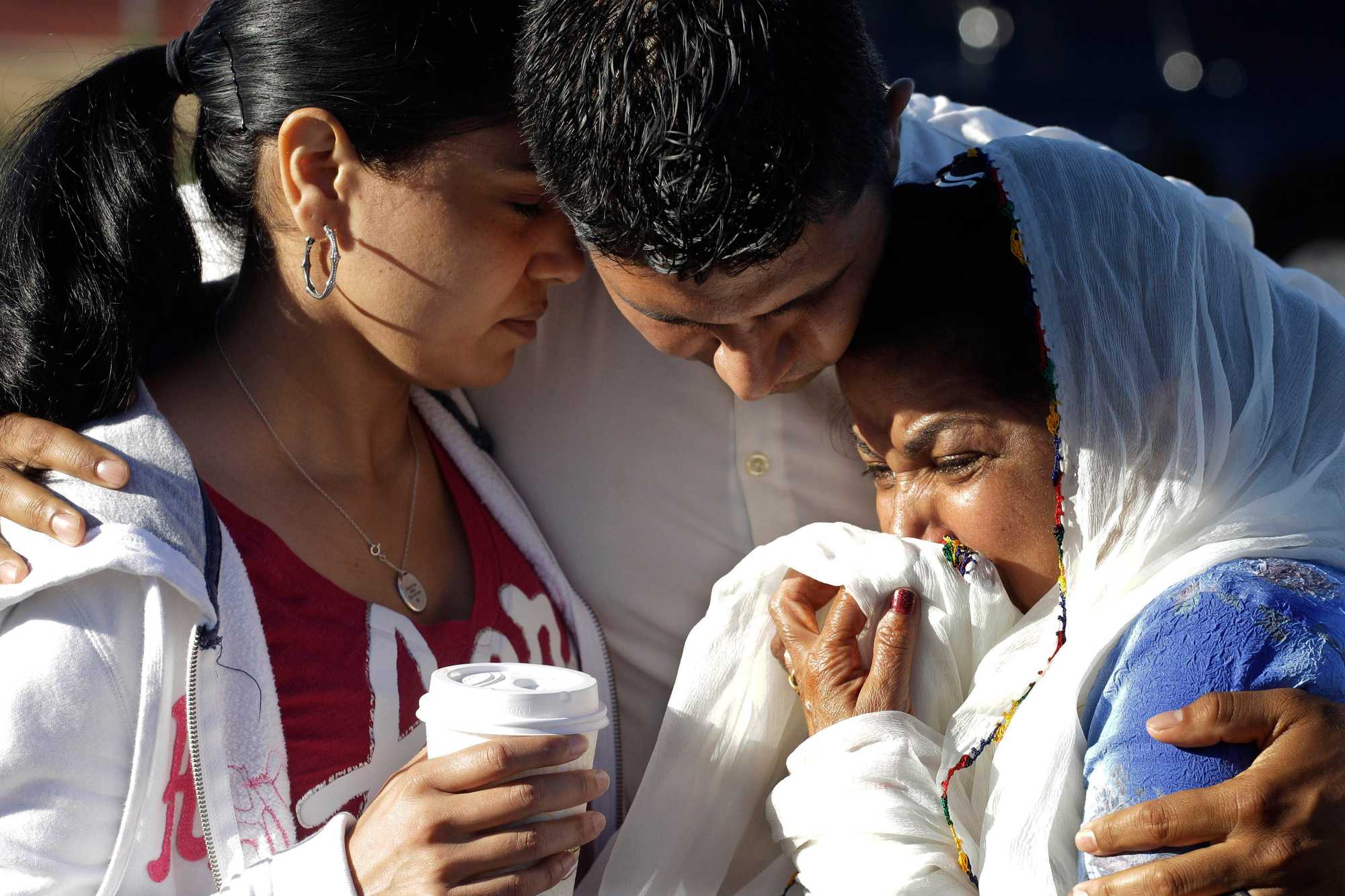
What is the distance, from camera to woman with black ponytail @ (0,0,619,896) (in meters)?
1.68

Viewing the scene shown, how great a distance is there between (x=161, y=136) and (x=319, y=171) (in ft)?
1.14

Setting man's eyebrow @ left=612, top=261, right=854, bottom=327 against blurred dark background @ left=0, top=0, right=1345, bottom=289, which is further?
blurred dark background @ left=0, top=0, right=1345, bottom=289

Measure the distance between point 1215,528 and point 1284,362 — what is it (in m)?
0.31

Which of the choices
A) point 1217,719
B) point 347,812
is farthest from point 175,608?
point 1217,719

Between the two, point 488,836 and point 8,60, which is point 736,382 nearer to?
point 488,836

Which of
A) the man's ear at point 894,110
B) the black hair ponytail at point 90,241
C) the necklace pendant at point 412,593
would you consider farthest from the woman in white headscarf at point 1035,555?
the black hair ponytail at point 90,241

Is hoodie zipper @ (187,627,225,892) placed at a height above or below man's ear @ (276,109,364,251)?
below

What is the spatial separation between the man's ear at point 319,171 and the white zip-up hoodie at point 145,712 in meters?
0.42

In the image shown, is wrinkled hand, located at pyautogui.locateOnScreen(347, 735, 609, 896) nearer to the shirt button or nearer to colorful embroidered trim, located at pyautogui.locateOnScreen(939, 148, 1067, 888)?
colorful embroidered trim, located at pyautogui.locateOnScreen(939, 148, 1067, 888)

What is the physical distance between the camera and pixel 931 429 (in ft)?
6.07

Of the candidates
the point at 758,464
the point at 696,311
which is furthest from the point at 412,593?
the point at 696,311

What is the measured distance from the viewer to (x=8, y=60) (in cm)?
890

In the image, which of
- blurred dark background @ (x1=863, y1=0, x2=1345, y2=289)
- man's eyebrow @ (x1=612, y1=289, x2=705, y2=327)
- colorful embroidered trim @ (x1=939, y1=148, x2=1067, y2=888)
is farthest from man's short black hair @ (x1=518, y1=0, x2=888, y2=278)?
blurred dark background @ (x1=863, y1=0, x2=1345, y2=289)

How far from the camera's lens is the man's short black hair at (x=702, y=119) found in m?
1.50
